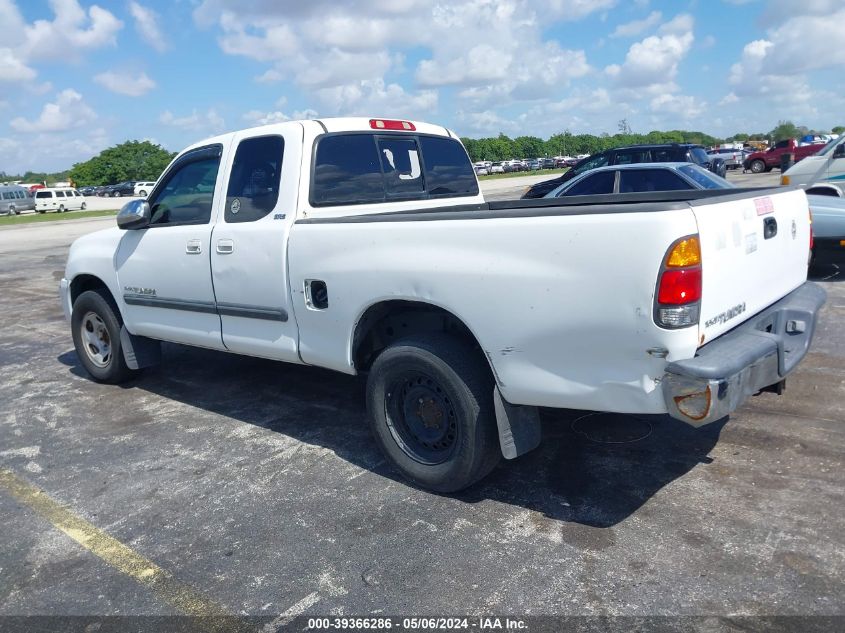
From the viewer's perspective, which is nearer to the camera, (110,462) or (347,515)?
(347,515)

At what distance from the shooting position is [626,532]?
335 cm

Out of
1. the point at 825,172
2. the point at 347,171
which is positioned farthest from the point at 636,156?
the point at 347,171

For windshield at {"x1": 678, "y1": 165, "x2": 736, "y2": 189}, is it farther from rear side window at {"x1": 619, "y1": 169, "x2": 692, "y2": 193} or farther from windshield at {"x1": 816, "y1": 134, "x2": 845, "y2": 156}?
windshield at {"x1": 816, "y1": 134, "x2": 845, "y2": 156}

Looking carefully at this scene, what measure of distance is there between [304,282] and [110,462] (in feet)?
5.88

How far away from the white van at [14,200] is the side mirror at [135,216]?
162 ft

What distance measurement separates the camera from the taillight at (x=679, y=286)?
2848 mm

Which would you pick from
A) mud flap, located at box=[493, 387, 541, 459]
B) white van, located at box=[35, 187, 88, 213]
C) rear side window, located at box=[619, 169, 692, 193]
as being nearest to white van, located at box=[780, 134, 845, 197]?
rear side window, located at box=[619, 169, 692, 193]

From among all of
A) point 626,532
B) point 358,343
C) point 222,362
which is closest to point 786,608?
point 626,532

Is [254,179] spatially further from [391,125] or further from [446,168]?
[446,168]

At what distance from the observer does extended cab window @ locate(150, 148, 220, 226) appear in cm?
496

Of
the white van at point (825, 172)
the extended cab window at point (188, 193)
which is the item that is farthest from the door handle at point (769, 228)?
the white van at point (825, 172)

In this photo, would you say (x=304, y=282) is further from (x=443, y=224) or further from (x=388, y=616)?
(x=388, y=616)

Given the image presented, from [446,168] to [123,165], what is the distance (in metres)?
101

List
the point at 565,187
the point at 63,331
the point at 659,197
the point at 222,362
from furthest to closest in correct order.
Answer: the point at 565,187 < the point at 63,331 < the point at 222,362 < the point at 659,197
